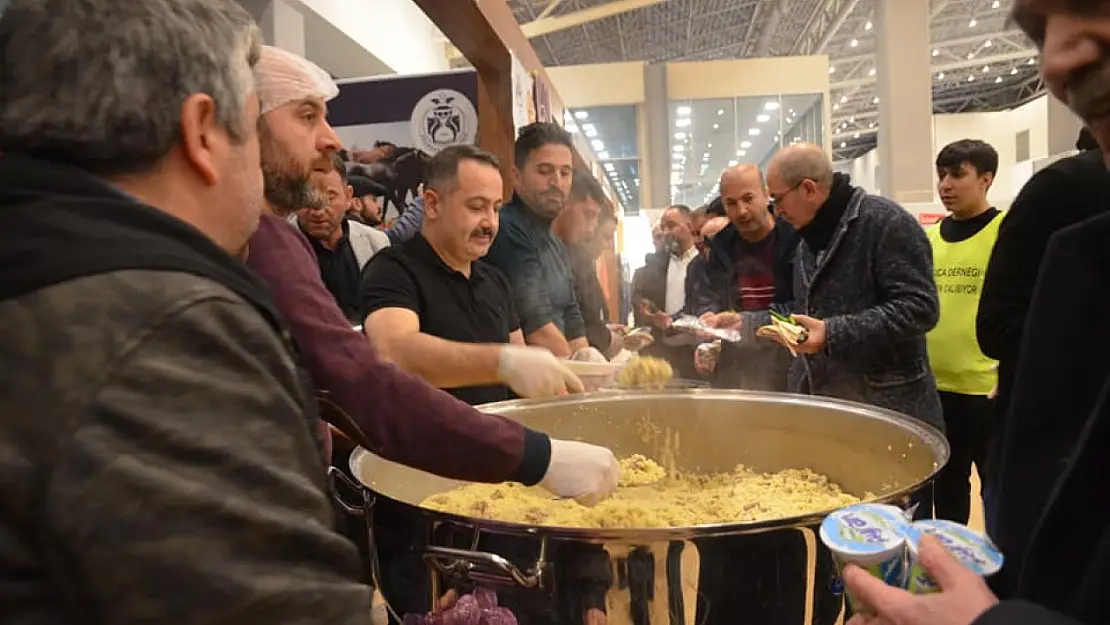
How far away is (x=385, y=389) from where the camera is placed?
3.91 ft

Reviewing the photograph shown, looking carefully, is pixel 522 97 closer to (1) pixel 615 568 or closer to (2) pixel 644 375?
(2) pixel 644 375

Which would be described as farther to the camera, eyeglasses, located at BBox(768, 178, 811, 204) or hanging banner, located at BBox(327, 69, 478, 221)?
hanging banner, located at BBox(327, 69, 478, 221)

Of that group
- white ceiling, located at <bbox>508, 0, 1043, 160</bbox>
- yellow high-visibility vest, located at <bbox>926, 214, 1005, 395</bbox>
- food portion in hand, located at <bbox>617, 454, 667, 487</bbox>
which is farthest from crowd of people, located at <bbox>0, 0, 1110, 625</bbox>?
white ceiling, located at <bbox>508, 0, 1043, 160</bbox>

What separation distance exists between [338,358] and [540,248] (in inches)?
64.2

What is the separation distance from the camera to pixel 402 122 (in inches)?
140

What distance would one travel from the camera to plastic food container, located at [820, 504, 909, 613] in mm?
718

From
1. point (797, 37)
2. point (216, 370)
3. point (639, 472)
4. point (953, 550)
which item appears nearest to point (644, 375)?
point (639, 472)

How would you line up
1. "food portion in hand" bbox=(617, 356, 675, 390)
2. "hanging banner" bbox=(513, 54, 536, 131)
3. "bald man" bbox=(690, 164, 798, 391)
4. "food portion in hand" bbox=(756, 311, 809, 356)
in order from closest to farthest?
"food portion in hand" bbox=(617, 356, 675, 390)
"food portion in hand" bbox=(756, 311, 809, 356)
"bald man" bbox=(690, 164, 798, 391)
"hanging banner" bbox=(513, 54, 536, 131)

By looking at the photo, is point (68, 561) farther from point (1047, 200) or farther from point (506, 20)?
point (506, 20)

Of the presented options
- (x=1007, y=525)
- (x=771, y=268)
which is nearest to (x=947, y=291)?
(x=771, y=268)

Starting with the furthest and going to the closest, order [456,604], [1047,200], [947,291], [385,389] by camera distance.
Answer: [947,291] < [1047,200] < [385,389] < [456,604]

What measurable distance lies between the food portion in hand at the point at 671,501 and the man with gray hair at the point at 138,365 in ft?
2.71

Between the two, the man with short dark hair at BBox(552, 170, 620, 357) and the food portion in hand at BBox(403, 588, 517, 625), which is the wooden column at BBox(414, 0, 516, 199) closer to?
the man with short dark hair at BBox(552, 170, 620, 357)

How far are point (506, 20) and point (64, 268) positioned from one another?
295 cm
